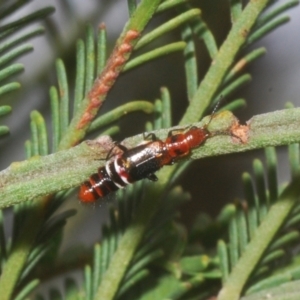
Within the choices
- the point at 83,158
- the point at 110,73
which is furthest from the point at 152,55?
the point at 83,158

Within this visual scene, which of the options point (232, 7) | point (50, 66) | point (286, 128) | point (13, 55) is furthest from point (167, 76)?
point (286, 128)

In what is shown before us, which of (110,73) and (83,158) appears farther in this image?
(110,73)

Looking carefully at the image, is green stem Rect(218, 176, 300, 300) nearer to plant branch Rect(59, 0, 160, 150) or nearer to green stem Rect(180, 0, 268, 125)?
green stem Rect(180, 0, 268, 125)

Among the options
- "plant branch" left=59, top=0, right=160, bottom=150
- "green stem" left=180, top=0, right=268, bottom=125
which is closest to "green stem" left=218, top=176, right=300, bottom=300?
"green stem" left=180, top=0, right=268, bottom=125

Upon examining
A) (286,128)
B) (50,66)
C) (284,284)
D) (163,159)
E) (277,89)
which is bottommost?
(284,284)

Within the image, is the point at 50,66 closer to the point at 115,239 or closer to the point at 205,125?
the point at 115,239

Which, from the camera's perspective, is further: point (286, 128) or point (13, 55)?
point (13, 55)

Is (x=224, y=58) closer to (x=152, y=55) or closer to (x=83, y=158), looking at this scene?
(x=152, y=55)
